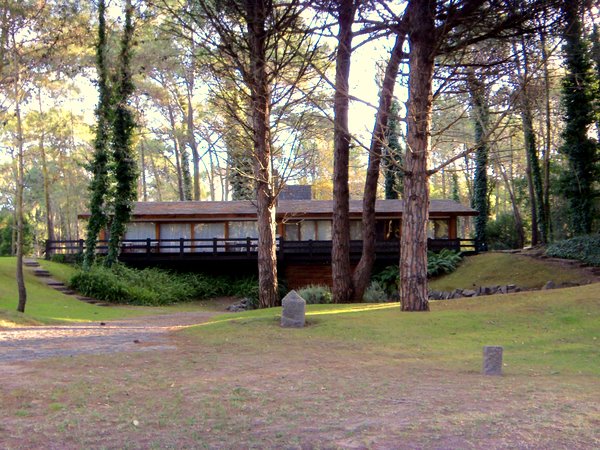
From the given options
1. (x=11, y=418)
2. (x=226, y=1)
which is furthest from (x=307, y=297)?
(x=11, y=418)

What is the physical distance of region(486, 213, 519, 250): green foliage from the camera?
3669 centimetres

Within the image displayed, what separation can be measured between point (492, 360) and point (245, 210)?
24.2 metres

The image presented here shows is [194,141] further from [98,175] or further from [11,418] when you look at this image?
[11,418]

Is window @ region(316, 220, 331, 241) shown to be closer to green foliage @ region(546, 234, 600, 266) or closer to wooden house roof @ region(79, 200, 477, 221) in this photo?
wooden house roof @ region(79, 200, 477, 221)

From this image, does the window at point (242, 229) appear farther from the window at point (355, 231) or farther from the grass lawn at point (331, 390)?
the grass lawn at point (331, 390)

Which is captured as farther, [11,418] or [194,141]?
[194,141]

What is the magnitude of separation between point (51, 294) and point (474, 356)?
62.4 feet

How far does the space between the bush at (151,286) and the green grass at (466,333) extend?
12.6 meters

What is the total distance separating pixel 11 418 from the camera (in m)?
5.12

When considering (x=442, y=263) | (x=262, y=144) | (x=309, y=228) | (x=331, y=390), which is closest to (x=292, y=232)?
(x=309, y=228)

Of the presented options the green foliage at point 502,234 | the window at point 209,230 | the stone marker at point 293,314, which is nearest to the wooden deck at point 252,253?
the window at point 209,230

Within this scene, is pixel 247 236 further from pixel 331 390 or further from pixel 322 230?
pixel 331 390

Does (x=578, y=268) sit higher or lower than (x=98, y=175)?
lower

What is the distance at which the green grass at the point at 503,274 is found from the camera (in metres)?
23.0
